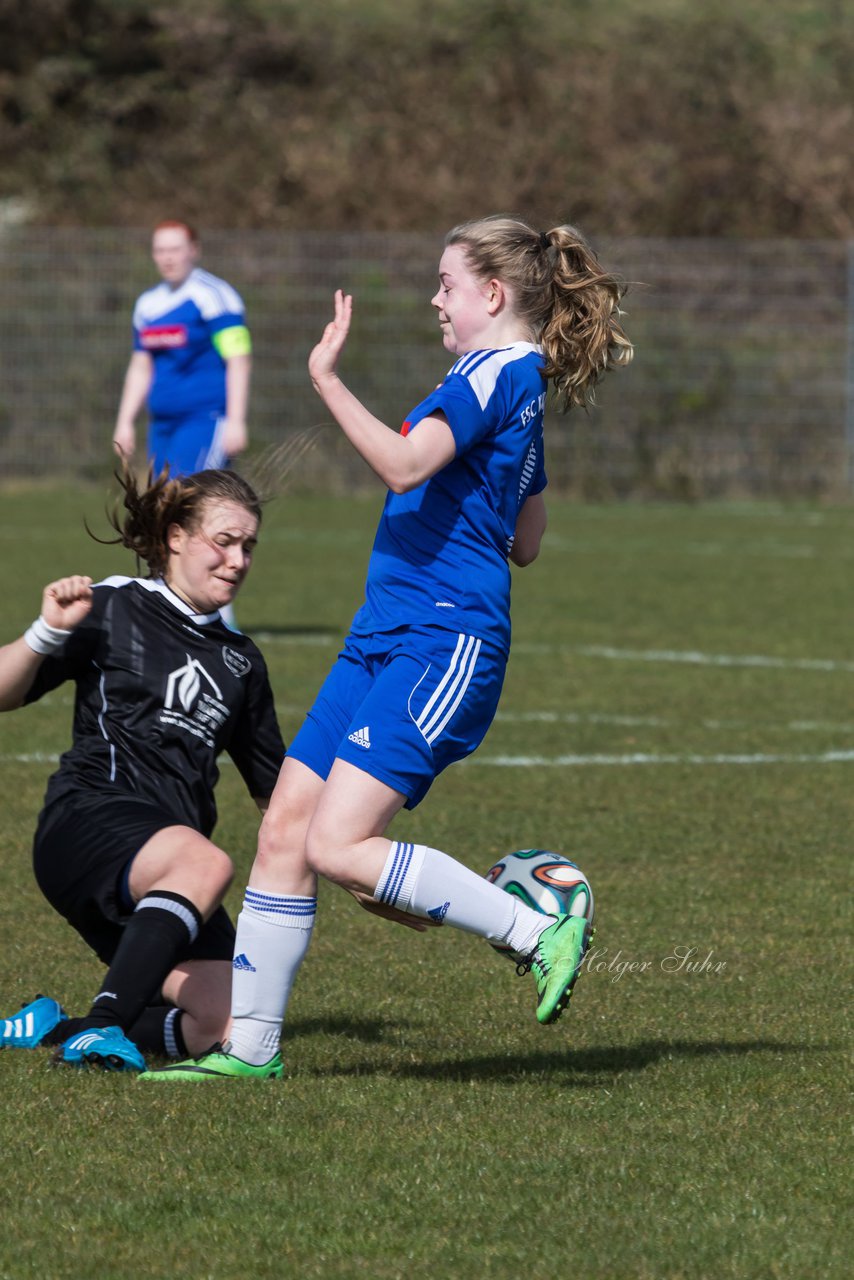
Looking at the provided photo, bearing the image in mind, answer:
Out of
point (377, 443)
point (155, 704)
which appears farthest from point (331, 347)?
point (155, 704)

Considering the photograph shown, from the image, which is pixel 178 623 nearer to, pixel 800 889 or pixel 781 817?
pixel 800 889

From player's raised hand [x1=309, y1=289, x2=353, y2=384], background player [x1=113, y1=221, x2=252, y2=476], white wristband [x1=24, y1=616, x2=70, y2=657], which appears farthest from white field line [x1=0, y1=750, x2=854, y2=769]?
player's raised hand [x1=309, y1=289, x2=353, y2=384]

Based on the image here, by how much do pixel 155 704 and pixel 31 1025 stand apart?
0.75 meters

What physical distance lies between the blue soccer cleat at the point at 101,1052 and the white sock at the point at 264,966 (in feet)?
0.69

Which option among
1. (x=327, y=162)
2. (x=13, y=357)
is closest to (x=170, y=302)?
(x=13, y=357)

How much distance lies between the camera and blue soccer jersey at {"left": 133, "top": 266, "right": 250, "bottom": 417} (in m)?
11.9

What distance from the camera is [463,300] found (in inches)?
175

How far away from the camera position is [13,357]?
2245cm

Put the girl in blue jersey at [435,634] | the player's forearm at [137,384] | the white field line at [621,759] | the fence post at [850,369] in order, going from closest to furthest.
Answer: the girl in blue jersey at [435,634]
the white field line at [621,759]
the player's forearm at [137,384]
the fence post at [850,369]

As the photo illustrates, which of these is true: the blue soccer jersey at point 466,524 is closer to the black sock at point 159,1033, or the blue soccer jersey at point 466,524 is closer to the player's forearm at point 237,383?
the black sock at point 159,1033

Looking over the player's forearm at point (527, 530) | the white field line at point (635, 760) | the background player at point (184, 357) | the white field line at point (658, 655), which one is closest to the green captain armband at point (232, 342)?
the background player at point (184, 357)

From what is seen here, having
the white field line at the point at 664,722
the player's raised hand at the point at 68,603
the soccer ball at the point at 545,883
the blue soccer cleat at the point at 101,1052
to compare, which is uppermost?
the player's raised hand at the point at 68,603

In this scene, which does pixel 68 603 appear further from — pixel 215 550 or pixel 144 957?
pixel 144 957

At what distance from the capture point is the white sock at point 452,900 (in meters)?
4.22
